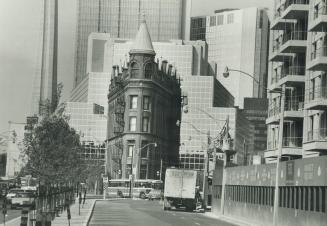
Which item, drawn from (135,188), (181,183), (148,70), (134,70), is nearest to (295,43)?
(181,183)

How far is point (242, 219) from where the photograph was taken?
55156mm

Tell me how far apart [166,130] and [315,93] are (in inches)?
3581

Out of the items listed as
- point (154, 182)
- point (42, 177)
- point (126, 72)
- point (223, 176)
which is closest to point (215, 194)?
point (223, 176)

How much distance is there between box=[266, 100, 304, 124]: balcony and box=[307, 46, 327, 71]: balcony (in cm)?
687

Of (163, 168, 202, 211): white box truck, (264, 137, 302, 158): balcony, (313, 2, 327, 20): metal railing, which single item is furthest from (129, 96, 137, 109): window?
(313, 2, 327, 20): metal railing

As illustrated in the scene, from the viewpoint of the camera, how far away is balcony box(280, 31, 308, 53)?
69438 mm

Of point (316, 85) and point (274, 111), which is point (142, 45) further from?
point (316, 85)

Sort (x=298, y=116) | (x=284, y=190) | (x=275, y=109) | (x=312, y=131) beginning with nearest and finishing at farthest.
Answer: (x=284, y=190)
(x=312, y=131)
(x=298, y=116)
(x=275, y=109)

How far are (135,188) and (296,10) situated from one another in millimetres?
58566

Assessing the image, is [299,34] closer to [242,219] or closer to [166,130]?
[242,219]

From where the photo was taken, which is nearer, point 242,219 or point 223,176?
point 242,219

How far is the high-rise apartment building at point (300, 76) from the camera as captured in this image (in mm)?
62156

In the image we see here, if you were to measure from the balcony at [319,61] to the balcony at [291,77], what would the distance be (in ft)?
19.4

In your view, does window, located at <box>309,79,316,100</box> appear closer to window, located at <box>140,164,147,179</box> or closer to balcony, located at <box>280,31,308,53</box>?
balcony, located at <box>280,31,308,53</box>
